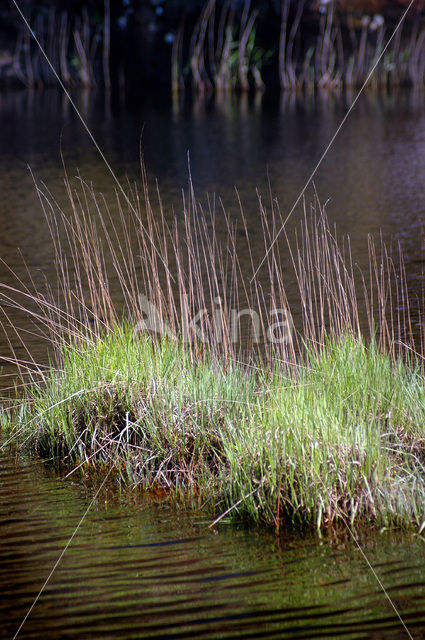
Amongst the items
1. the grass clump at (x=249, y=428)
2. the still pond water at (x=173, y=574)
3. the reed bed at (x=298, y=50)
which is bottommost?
the still pond water at (x=173, y=574)

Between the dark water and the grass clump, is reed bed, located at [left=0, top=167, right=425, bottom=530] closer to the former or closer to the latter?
the grass clump

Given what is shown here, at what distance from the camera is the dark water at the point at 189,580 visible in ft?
9.46

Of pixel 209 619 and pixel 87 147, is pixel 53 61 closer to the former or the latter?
pixel 87 147

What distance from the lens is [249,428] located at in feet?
12.5

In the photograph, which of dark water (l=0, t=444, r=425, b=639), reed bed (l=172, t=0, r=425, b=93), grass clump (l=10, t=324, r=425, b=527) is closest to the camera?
dark water (l=0, t=444, r=425, b=639)

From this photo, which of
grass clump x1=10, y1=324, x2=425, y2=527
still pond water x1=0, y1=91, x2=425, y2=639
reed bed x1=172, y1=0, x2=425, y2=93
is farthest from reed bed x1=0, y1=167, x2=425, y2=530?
reed bed x1=172, y1=0, x2=425, y2=93

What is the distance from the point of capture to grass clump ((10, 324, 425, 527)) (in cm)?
353

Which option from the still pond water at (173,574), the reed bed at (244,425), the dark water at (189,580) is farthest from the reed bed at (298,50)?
the dark water at (189,580)

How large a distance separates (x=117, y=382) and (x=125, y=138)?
11823 millimetres

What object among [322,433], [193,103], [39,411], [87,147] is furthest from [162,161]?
[322,433]

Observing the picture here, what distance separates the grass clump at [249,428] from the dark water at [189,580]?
157mm

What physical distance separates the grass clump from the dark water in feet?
0.52

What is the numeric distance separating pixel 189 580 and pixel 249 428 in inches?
32.2

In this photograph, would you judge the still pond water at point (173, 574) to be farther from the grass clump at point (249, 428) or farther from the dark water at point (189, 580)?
the grass clump at point (249, 428)
